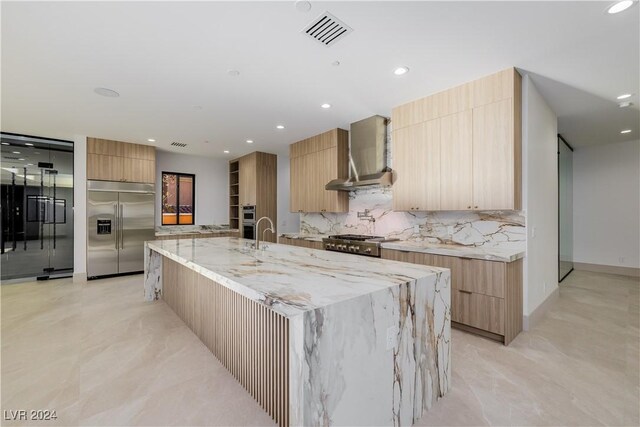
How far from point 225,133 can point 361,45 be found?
10.9 feet

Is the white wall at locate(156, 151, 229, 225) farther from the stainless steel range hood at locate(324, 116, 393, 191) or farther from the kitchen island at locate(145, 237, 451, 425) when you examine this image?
the kitchen island at locate(145, 237, 451, 425)

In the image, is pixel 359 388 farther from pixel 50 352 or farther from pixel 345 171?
pixel 345 171

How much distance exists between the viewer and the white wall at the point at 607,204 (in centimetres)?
515

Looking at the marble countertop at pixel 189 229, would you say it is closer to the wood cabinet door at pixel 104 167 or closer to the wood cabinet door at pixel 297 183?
the wood cabinet door at pixel 104 167

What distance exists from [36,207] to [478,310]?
7.41 m

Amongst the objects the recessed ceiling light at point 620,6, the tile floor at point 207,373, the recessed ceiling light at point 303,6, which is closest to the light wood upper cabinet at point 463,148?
the recessed ceiling light at point 620,6

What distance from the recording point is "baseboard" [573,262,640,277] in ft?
16.8

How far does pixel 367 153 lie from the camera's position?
4.26 m

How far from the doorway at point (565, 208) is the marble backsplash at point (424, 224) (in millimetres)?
2407

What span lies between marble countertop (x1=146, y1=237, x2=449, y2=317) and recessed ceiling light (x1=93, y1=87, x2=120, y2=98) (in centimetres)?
222

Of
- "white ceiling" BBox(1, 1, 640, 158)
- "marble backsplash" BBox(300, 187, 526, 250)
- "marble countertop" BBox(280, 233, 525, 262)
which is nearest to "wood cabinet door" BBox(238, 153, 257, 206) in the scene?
"marble backsplash" BBox(300, 187, 526, 250)

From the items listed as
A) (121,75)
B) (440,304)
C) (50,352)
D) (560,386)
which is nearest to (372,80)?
(440,304)

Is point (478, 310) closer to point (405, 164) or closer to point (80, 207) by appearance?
point (405, 164)

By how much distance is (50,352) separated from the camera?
2424 mm
